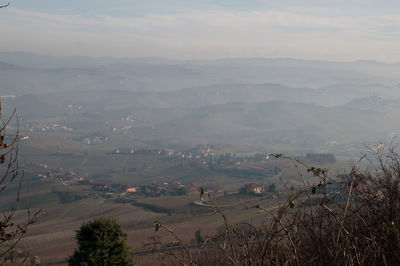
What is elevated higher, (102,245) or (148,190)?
(102,245)

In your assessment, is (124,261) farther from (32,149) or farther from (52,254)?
(32,149)

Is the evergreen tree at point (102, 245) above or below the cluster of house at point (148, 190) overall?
above

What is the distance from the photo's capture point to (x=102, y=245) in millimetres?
16906

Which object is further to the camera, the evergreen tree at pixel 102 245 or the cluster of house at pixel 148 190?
the cluster of house at pixel 148 190

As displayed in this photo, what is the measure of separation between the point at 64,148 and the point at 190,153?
4707 cm

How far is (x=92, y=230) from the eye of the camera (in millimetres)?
17172

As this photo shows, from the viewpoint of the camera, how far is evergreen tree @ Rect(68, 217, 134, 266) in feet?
53.2

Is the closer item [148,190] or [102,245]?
[102,245]

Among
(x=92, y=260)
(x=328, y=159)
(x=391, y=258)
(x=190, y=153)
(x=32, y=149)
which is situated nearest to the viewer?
(x=391, y=258)

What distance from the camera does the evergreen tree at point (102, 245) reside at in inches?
639

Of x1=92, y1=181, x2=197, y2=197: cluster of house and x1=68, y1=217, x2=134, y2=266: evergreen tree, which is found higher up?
x1=68, y1=217, x2=134, y2=266: evergreen tree

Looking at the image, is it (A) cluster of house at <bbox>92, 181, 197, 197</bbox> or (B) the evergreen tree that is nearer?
(B) the evergreen tree

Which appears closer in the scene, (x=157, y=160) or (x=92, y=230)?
(x=92, y=230)

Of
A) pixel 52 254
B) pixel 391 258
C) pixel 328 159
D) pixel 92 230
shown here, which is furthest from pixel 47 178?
pixel 391 258
